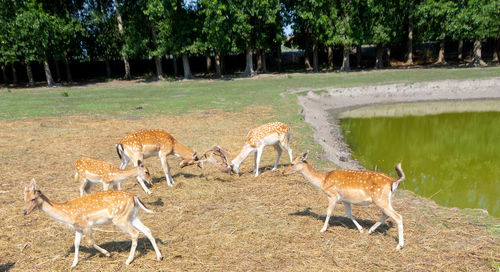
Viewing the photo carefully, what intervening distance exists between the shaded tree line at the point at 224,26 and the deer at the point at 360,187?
121ft

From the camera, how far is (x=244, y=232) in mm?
6715

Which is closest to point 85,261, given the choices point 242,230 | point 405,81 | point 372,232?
point 242,230

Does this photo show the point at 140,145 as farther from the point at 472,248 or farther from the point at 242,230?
the point at 472,248

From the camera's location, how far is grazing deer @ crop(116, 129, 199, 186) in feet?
29.8

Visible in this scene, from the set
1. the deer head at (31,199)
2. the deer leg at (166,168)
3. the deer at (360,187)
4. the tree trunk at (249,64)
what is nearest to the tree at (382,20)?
the tree trunk at (249,64)

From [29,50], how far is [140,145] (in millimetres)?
39268

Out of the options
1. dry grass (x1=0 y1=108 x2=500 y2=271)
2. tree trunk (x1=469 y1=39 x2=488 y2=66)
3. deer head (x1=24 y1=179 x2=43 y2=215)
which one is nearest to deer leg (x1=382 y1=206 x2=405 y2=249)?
dry grass (x1=0 y1=108 x2=500 y2=271)

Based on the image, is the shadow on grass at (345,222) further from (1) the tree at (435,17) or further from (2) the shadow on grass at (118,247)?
(1) the tree at (435,17)

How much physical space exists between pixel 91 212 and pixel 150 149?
143 inches

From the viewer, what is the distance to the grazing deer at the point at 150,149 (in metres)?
9.08

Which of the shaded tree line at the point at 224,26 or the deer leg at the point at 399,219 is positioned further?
the shaded tree line at the point at 224,26

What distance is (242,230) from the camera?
681 cm

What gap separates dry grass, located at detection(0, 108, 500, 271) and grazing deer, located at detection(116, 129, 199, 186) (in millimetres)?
620

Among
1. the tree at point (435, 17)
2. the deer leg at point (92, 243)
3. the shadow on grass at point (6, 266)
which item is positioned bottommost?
the shadow on grass at point (6, 266)
